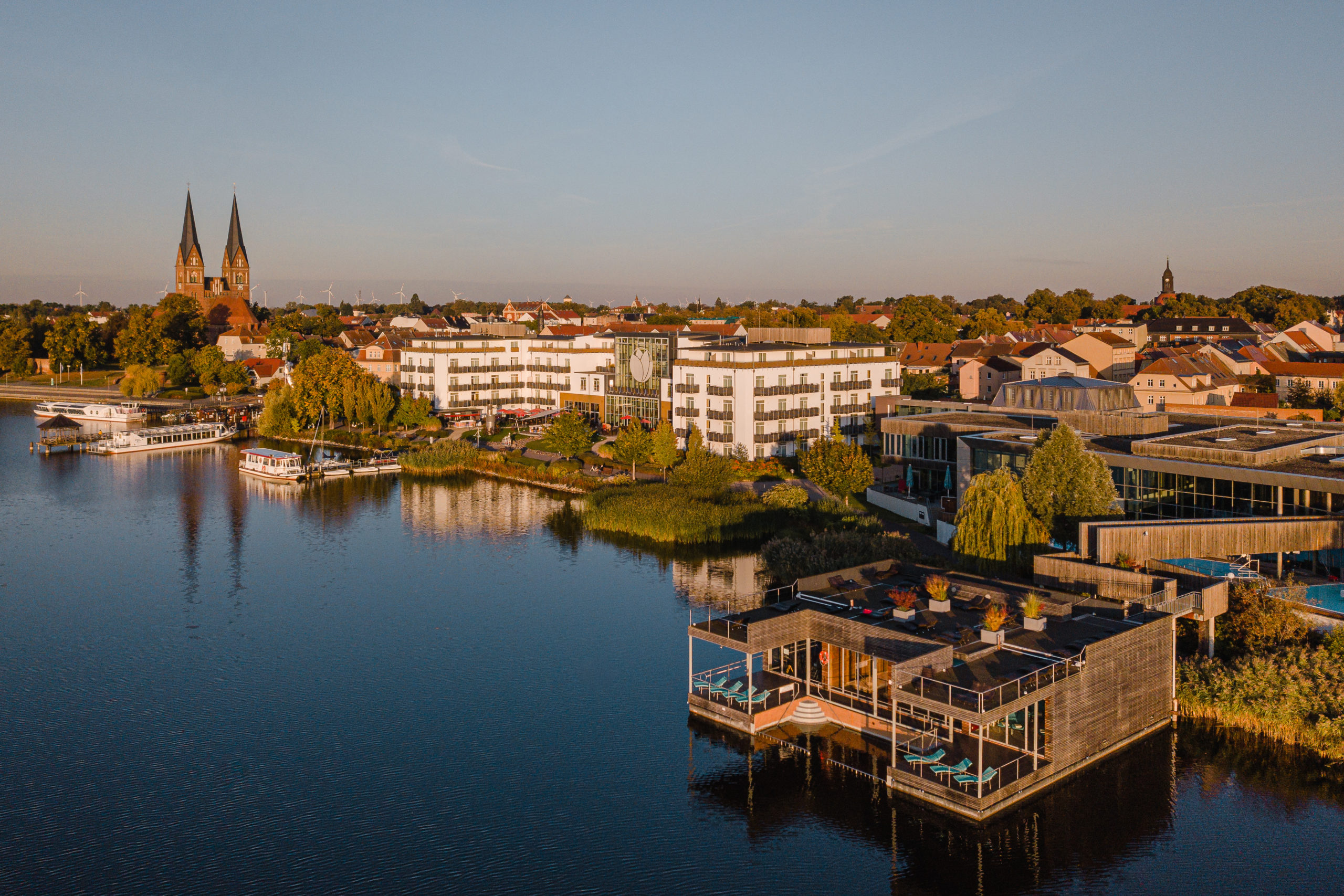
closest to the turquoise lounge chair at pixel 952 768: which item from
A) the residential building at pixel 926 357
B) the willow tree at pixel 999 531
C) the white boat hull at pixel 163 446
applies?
the willow tree at pixel 999 531

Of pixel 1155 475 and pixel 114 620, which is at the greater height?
pixel 1155 475

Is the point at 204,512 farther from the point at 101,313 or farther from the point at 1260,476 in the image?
the point at 101,313

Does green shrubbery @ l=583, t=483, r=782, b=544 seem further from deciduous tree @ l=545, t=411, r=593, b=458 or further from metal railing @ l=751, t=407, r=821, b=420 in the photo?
deciduous tree @ l=545, t=411, r=593, b=458

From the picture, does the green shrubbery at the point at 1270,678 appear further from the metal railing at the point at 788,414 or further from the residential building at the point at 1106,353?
the residential building at the point at 1106,353

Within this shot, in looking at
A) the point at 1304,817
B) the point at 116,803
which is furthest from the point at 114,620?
the point at 1304,817

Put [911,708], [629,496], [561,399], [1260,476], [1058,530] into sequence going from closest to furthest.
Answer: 1. [911,708]
2. [1260,476]
3. [1058,530]
4. [629,496]
5. [561,399]

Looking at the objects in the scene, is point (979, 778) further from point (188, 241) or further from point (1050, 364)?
point (188, 241)

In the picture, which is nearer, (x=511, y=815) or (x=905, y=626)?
(x=511, y=815)

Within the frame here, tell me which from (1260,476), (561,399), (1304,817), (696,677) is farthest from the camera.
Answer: (561,399)
